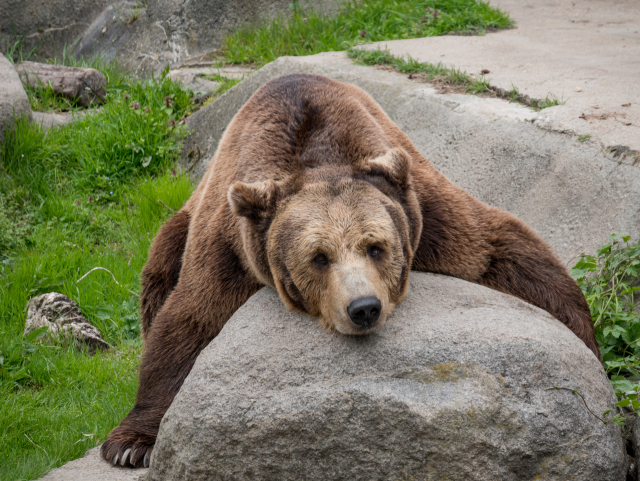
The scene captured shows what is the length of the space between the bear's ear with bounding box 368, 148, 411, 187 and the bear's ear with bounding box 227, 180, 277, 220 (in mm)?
544

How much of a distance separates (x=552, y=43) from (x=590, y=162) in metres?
3.50

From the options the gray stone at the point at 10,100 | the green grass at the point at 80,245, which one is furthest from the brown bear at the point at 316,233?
the gray stone at the point at 10,100

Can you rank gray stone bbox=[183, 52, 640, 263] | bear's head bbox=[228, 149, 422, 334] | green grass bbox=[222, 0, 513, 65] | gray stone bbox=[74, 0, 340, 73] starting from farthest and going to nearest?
gray stone bbox=[74, 0, 340, 73], green grass bbox=[222, 0, 513, 65], gray stone bbox=[183, 52, 640, 263], bear's head bbox=[228, 149, 422, 334]

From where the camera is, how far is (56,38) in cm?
1177

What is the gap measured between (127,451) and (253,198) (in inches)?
63.4

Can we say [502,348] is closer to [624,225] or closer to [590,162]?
[624,225]

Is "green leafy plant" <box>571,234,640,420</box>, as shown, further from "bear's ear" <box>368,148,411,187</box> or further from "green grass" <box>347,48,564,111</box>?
"green grass" <box>347,48,564,111</box>

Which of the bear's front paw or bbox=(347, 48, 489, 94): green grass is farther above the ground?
bbox=(347, 48, 489, 94): green grass

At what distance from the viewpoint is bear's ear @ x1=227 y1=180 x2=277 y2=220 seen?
3.53m

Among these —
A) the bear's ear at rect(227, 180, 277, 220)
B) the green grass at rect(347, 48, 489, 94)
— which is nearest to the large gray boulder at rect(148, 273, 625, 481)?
the bear's ear at rect(227, 180, 277, 220)

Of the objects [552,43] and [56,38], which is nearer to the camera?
[552,43]

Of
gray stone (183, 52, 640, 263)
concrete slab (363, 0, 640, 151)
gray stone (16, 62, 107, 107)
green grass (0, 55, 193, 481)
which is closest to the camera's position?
green grass (0, 55, 193, 481)

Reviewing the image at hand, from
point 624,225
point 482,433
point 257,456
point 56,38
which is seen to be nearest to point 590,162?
point 624,225

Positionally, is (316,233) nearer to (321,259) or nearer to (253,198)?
(321,259)
